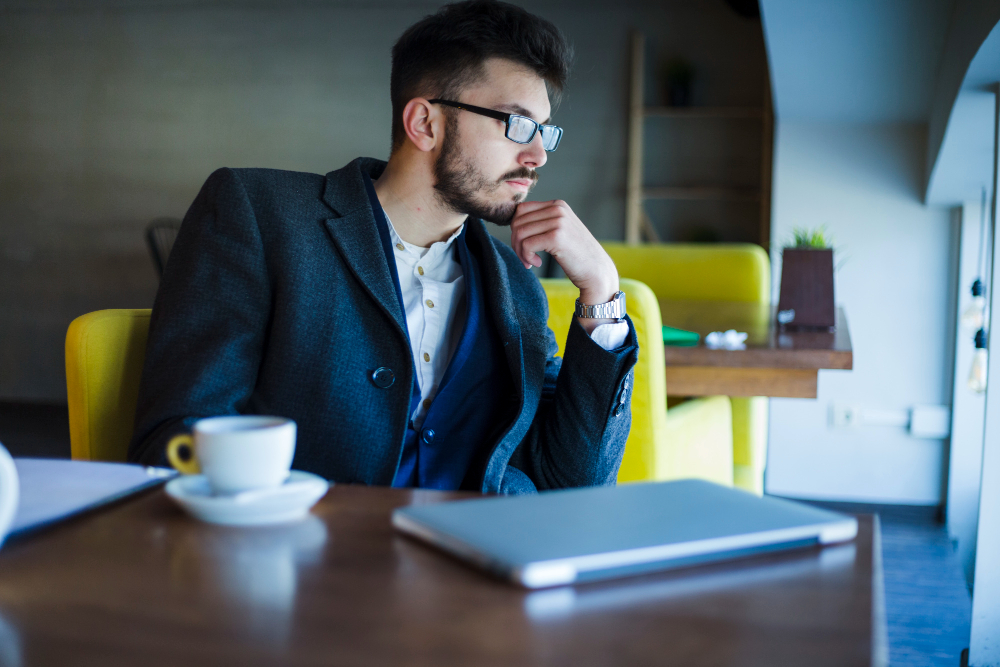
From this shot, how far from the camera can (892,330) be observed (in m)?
3.47

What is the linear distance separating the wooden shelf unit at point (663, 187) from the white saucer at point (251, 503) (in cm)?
512

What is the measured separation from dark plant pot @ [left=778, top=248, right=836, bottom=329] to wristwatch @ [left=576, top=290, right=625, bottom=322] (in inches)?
42.9

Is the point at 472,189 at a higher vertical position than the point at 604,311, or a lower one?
higher

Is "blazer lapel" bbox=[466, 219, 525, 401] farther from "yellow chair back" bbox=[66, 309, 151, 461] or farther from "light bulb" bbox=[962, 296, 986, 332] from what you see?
"light bulb" bbox=[962, 296, 986, 332]

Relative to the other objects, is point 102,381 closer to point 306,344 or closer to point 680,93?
point 306,344

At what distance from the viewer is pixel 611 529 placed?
0.54 metres

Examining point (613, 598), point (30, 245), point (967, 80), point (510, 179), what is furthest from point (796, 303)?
point (30, 245)

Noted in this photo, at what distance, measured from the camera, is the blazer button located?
42.8 inches

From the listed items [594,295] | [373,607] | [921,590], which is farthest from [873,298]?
[373,607]

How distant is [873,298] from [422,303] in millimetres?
2744

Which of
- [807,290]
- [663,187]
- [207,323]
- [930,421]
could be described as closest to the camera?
[207,323]

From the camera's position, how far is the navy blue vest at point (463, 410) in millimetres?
1178

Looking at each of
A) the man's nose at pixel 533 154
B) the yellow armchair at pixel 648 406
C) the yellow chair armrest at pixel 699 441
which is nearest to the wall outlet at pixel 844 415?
the yellow chair armrest at pixel 699 441

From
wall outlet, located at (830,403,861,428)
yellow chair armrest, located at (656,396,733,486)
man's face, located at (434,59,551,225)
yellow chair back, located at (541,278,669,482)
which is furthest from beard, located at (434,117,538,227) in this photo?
wall outlet, located at (830,403,861,428)
